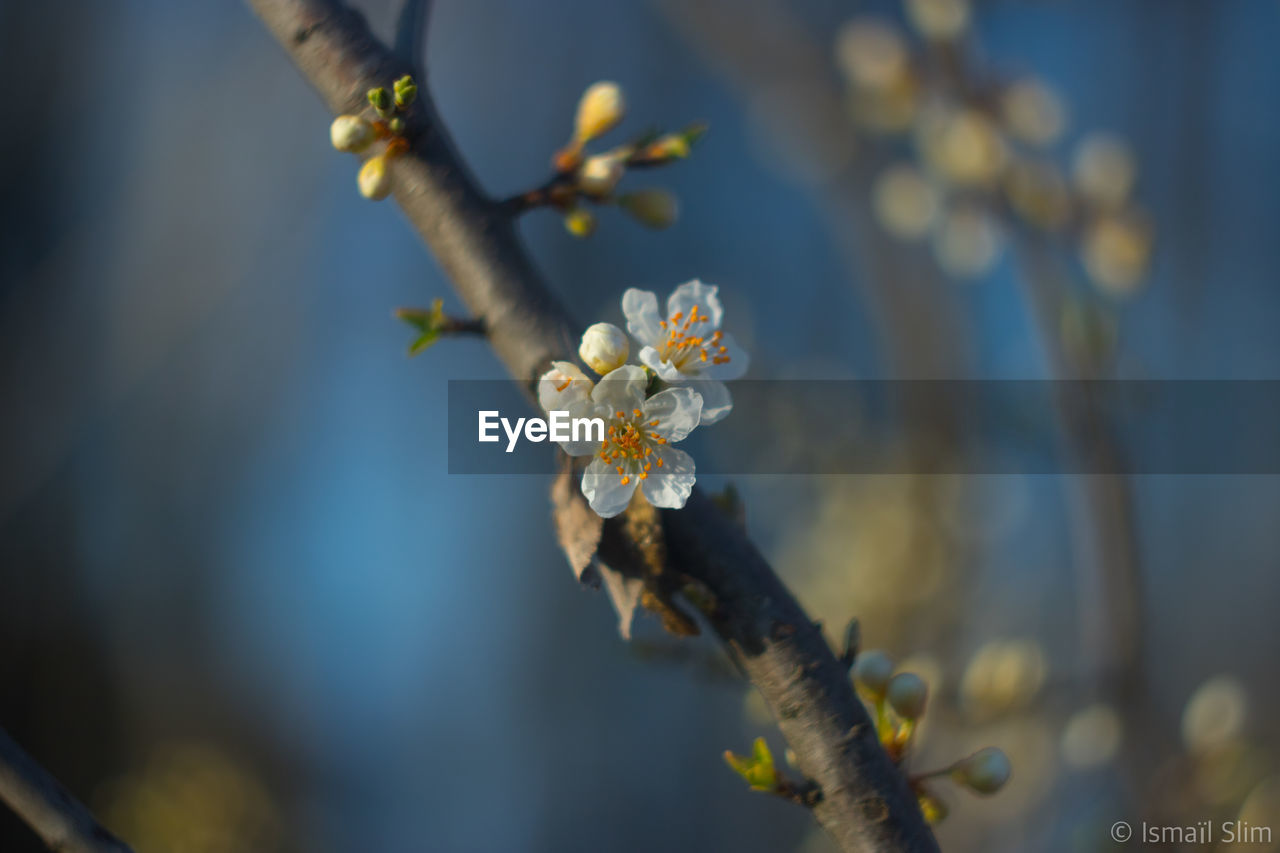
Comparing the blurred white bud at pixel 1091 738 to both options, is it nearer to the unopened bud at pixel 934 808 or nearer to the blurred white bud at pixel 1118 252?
the unopened bud at pixel 934 808

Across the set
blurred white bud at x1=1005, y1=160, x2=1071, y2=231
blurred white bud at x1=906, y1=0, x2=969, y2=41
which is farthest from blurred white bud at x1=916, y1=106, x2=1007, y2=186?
blurred white bud at x1=906, y1=0, x2=969, y2=41

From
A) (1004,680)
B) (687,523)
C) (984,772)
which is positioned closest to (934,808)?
(984,772)

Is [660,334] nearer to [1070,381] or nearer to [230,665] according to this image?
[1070,381]

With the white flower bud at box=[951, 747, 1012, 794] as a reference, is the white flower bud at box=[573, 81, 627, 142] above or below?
above

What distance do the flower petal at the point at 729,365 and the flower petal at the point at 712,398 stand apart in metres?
0.02

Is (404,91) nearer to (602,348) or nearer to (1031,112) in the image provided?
(602,348)

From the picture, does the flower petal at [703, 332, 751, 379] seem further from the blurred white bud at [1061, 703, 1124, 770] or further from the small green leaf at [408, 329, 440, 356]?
the blurred white bud at [1061, 703, 1124, 770]

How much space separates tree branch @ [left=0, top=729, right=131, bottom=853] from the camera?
557 mm

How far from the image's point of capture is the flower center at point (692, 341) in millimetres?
679

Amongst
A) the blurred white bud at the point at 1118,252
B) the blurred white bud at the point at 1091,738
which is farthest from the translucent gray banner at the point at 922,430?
the blurred white bud at the point at 1091,738

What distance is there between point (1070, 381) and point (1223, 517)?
2.89m

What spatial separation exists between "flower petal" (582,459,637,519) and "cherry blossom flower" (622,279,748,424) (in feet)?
0.25

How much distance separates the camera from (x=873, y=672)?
69 centimetres

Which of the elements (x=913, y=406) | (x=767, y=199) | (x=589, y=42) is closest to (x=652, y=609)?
(x=913, y=406)
